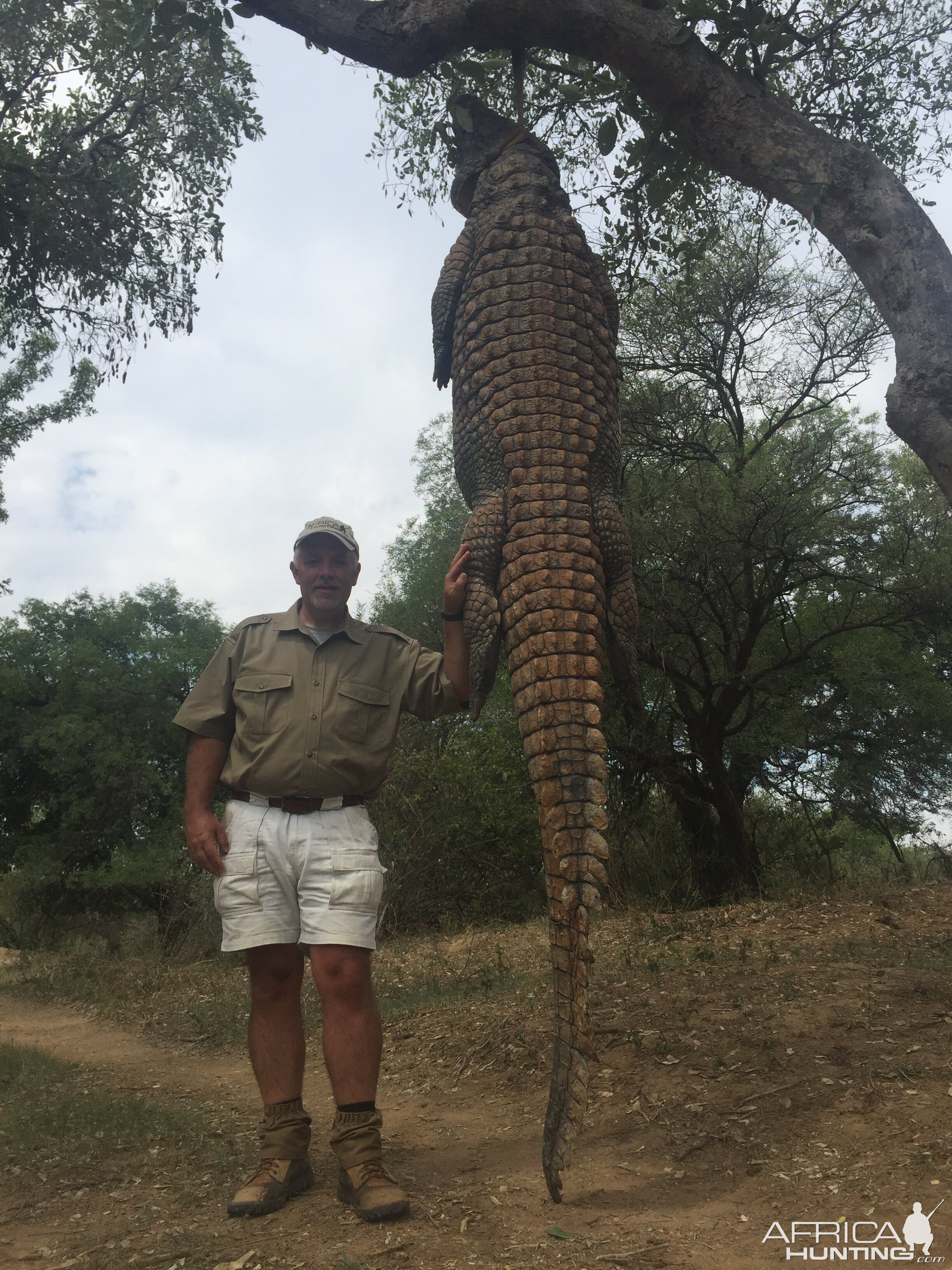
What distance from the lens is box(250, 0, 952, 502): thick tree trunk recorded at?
3416mm

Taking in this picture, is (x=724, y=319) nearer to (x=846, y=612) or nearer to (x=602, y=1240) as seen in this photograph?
(x=846, y=612)

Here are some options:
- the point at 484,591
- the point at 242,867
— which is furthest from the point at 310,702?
the point at 484,591

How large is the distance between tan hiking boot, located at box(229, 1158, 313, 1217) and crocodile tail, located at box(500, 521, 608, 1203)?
880 millimetres

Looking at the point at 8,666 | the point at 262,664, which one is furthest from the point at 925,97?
the point at 8,666

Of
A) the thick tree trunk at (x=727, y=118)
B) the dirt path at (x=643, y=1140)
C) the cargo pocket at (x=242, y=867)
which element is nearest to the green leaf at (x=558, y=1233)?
the dirt path at (x=643, y=1140)

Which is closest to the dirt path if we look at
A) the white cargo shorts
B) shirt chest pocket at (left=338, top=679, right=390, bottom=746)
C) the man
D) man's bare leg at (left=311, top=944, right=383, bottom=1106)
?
the man

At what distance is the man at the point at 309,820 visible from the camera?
9.88ft

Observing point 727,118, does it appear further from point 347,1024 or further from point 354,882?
point 347,1024

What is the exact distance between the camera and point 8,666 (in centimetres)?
1792

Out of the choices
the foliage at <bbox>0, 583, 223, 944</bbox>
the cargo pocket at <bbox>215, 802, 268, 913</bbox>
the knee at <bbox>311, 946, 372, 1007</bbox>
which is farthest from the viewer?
the foliage at <bbox>0, 583, 223, 944</bbox>

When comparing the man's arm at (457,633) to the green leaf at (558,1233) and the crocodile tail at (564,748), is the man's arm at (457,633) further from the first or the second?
the green leaf at (558,1233)

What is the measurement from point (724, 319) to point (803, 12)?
5.67 metres

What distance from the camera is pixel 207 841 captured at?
321 centimetres

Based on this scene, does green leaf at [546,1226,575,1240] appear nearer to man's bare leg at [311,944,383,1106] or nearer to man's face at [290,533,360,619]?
man's bare leg at [311,944,383,1106]
